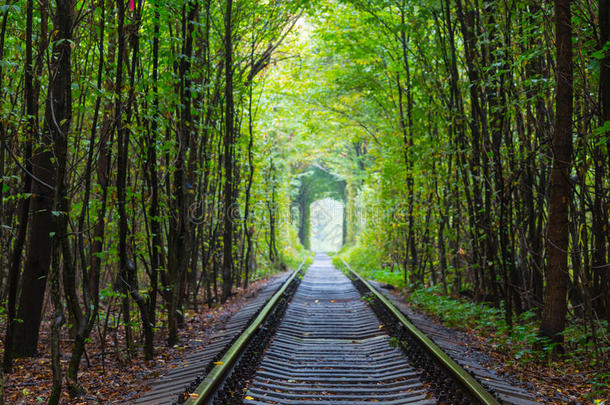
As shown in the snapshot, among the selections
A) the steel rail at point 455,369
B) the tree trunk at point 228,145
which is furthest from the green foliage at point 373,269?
the steel rail at point 455,369

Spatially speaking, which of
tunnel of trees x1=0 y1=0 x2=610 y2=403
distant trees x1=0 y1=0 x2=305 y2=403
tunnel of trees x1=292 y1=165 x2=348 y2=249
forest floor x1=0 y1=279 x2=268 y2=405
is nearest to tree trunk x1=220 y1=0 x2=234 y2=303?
tunnel of trees x1=0 y1=0 x2=610 y2=403

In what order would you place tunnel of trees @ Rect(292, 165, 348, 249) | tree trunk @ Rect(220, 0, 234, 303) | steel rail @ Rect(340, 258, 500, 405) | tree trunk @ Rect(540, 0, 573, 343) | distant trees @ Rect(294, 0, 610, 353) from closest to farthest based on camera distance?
steel rail @ Rect(340, 258, 500, 405) → tree trunk @ Rect(540, 0, 573, 343) → distant trees @ Rect(294, 0, 610, 353) → tree trunk @ Rect(220, 0, 234, 303) → tunnel of trees @ Rect(292, 165, 348, 249)

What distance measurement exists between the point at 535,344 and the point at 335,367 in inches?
90.8

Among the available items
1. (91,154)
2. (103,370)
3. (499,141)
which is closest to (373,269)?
(499,141)

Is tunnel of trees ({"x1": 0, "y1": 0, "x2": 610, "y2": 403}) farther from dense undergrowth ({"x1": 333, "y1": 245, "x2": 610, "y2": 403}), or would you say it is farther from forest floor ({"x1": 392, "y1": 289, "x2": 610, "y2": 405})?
forest floor ({"x1": 392, "y1": 289, "x2": 610, "y2": 405})

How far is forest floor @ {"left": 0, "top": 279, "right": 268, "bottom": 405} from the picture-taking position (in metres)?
4.68

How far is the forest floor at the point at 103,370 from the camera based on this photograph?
4684mm

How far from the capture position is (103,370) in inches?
219

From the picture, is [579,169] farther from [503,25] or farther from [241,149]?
[241,149]

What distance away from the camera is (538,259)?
7707mm

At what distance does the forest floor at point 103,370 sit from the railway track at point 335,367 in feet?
2.99

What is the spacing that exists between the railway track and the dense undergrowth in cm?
101

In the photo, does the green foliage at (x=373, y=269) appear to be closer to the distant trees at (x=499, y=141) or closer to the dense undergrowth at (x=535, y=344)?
the distant trees at (x=499, y=141)

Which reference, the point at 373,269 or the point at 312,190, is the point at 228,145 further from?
the point at 312,190
